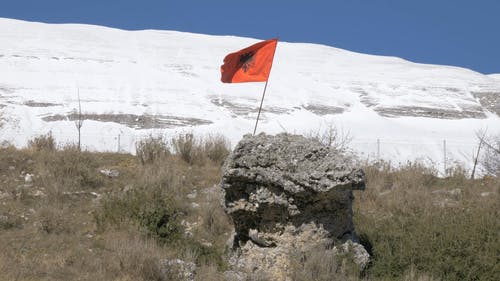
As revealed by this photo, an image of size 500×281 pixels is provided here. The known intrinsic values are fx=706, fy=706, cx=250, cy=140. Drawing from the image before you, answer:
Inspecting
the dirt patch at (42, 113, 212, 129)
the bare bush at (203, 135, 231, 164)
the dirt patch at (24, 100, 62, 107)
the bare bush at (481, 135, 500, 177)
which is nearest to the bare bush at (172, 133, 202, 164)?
the bare bush at (203, 135, 231, 164)

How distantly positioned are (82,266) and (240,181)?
2047 mm

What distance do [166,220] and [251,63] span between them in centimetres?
412

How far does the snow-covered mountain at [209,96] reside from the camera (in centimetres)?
2333

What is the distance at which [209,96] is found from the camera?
3039 centimetres

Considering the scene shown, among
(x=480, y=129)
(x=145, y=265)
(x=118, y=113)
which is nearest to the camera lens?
(x=145, y=265)

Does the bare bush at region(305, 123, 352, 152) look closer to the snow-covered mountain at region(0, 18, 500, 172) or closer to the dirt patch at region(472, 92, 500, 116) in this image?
the snow-covered mountain at region(0, 18, 500, 172)

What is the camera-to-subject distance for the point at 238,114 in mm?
27094

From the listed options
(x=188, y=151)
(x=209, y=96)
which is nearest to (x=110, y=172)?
(x=188, y=151)

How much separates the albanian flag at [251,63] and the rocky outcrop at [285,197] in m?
3.79

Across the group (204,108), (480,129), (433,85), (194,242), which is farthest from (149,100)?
(194,242)

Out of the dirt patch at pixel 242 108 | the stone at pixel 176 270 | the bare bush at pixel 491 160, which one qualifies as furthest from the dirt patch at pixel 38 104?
the stone at pixel 176 270

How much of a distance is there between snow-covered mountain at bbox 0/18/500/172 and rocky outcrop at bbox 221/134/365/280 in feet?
36.0

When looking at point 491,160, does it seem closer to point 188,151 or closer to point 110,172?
→ point 188,151

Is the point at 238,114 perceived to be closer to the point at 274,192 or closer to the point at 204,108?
the point at 204,108
